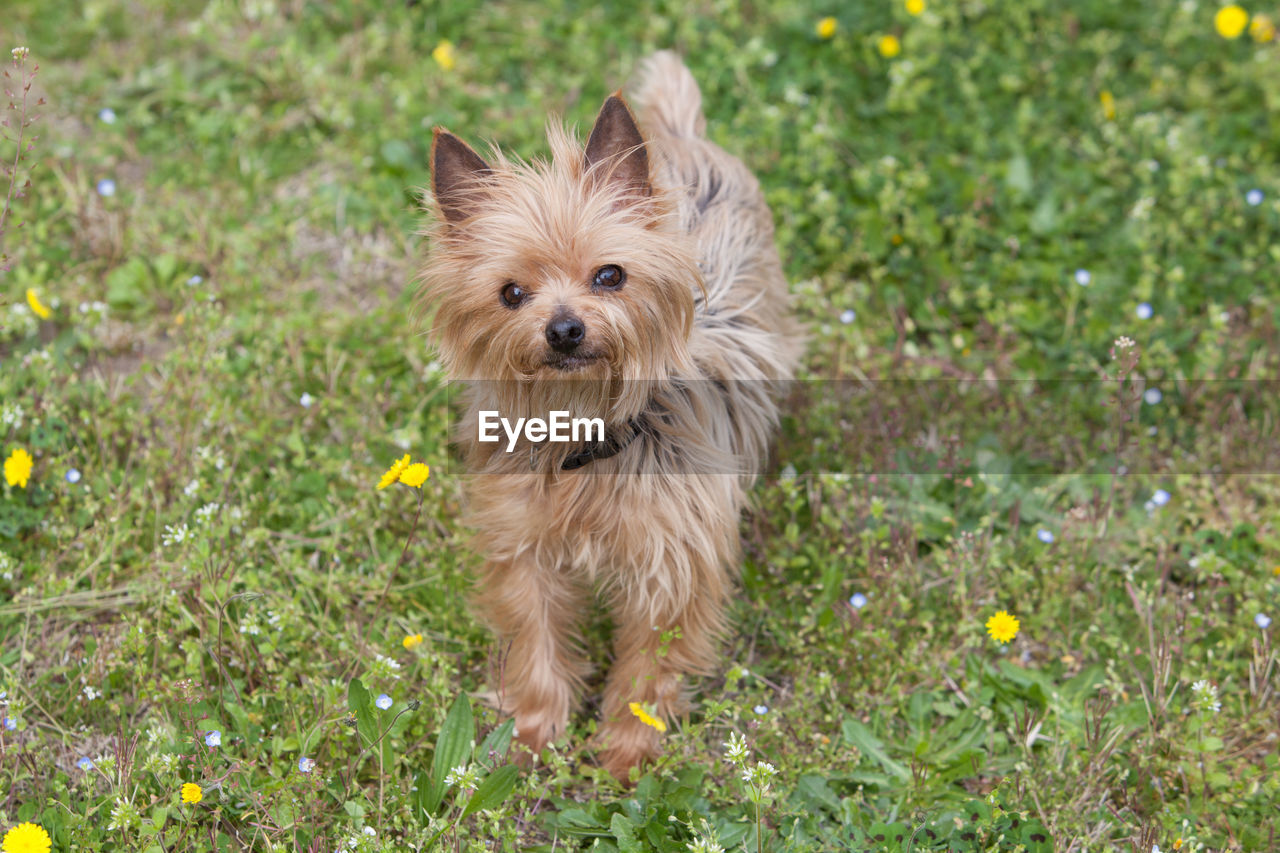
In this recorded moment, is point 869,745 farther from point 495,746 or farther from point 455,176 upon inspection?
point 455,176

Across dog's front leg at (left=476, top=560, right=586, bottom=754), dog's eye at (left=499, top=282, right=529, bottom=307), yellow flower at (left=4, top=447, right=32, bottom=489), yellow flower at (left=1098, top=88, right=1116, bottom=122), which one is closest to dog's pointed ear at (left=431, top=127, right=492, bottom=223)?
dog's eye at (left=499, top=282, right=529, bottom=307)

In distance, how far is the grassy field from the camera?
311 centimetres

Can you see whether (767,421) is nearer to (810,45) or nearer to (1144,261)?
(1144,261)

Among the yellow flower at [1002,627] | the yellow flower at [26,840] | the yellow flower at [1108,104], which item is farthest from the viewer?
the yellow flower at [1108,104]

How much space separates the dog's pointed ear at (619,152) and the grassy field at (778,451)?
4.16 ft

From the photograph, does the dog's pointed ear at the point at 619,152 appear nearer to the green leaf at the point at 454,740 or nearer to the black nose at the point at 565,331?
the black nose at the point at 565,331

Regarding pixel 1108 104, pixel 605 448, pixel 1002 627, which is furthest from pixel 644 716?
pixel 1108 104

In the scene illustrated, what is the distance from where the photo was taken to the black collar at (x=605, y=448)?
3146 mm

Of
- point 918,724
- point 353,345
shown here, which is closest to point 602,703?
point 918,724

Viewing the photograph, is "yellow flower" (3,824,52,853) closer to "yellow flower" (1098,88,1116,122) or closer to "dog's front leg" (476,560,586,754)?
"dog's front leg" (476,560,586,754)

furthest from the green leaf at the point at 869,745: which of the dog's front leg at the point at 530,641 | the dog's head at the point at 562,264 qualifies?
the dog's head at the point at 562,264

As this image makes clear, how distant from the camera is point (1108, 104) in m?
5.38

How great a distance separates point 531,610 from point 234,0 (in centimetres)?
420

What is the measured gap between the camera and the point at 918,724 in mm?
A: 3449
